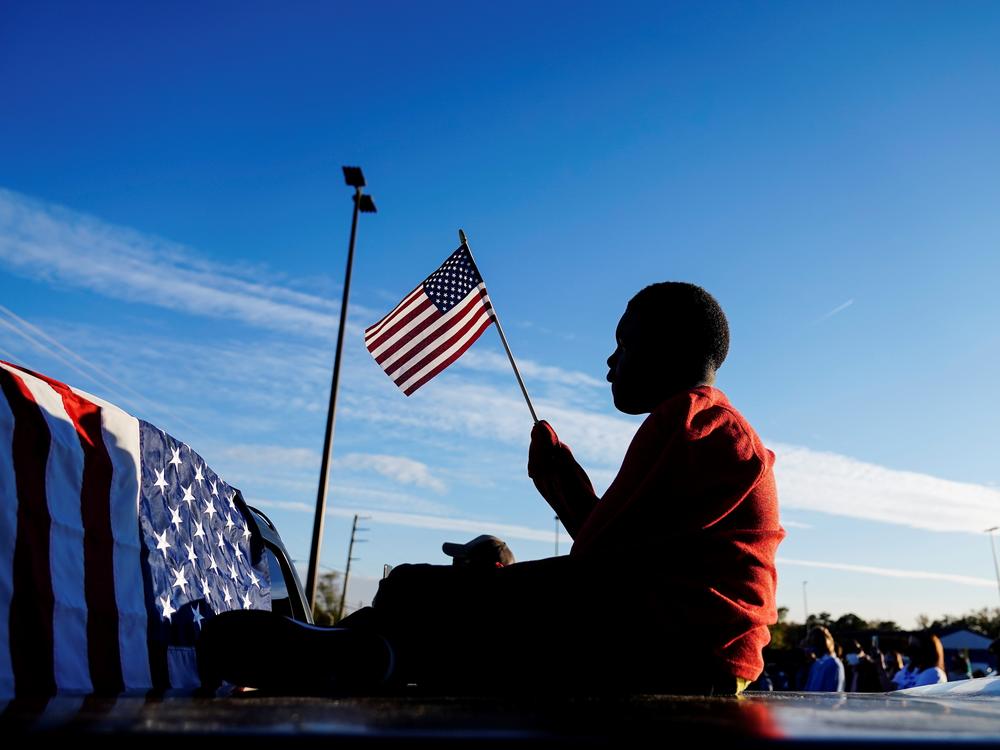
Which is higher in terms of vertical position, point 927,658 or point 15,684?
point 15,684

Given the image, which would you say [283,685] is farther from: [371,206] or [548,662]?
[371,206]

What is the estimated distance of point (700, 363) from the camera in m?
2.79

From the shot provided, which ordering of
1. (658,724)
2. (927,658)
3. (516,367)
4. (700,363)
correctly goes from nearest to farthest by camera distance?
(658,724), (700,363), (516,367), (927,658)

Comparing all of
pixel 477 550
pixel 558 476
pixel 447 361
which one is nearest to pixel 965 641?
pixel 447 361

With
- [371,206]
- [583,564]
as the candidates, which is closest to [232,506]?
→ [583,564]

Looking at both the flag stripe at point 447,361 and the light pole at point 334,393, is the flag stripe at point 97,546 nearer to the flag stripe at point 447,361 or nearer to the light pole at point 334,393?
the flag stripe at point 447,361

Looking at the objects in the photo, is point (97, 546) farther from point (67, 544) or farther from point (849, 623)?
point (849, 623)

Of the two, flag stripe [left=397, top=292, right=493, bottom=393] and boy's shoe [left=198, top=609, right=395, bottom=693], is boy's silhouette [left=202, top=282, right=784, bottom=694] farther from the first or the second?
flag stripe [left=397, top=292, right=493, bottom=393]

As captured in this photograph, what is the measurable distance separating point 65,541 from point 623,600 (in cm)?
157

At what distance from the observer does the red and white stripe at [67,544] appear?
6.73ft

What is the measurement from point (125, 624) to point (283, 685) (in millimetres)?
890

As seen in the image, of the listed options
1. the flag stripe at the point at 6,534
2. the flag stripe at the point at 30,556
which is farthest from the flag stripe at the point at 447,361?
the flag stripe at the point at 6,534

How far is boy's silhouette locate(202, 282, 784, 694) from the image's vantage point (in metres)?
2.04

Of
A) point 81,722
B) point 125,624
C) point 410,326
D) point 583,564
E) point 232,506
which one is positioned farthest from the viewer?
point 410,326
